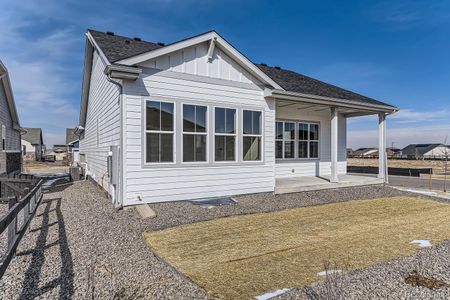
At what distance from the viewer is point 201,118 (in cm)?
813

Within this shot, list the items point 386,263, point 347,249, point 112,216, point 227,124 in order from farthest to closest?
point 227,124, point 112,216, point 347,249, point 386,263

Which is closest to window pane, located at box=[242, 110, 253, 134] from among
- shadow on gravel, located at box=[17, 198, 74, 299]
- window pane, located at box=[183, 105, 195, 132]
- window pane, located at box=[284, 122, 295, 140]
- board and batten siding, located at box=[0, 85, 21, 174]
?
window pane, located at box=[183, 105, 195, 132]

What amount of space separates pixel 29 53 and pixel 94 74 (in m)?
5.42

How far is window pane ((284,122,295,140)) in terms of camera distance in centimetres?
1223

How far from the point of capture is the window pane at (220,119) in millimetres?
8406

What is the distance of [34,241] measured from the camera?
4973 millimetres

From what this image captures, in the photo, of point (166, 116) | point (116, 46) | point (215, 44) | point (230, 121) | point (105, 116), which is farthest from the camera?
point (105, 116)

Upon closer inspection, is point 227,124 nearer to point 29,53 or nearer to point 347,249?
point 347,249

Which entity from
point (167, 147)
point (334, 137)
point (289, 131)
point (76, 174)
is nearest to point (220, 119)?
point (167, 147)

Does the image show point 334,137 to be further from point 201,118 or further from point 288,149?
point 201,118

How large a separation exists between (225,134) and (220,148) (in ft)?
1.50

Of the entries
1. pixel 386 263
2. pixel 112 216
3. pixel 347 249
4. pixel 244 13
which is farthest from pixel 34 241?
pixel 244 13

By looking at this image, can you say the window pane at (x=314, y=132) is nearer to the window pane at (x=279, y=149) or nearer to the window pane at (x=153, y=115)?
the window pane at (x=279, y=149)

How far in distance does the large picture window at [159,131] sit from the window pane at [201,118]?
776 mm
